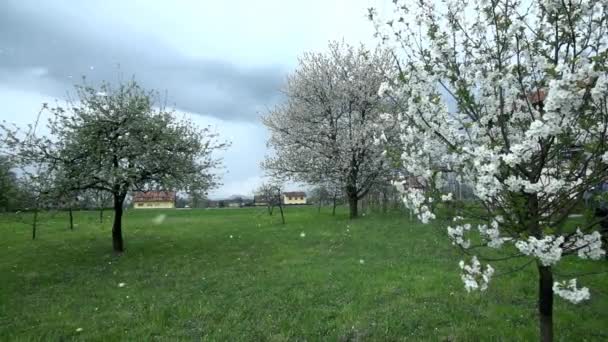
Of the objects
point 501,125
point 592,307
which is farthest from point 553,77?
point 592,307

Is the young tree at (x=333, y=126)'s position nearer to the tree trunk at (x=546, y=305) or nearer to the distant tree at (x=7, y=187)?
the distant tree at (x=7, y=187)

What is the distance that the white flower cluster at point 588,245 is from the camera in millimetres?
3848

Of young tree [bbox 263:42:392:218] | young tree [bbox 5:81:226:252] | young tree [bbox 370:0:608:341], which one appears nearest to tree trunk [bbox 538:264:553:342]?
young tree [bbox 370:0:608:341]

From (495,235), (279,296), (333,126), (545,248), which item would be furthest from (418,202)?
(333,126)

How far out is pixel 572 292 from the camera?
3969 millimetres

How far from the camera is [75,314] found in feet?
→ 27.7

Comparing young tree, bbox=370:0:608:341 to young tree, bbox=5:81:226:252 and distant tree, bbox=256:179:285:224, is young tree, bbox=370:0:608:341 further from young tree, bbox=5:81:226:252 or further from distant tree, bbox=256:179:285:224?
distant tree, bbox=256:179:285:224

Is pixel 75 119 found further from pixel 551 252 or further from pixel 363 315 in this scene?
pixel 551 252

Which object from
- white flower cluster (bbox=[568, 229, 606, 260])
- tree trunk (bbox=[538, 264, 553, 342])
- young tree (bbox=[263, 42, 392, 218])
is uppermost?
young tree (bbox=[263, 42, 392, 218])

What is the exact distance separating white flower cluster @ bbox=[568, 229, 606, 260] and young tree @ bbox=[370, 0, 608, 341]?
0.03 ft

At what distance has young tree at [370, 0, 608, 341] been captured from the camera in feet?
12.4

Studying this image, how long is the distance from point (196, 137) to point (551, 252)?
14.7m

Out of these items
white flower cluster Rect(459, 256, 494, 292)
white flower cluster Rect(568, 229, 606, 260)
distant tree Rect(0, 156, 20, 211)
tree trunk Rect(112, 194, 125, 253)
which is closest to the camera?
white flower cluster Rect(568, 229, 606, 260)

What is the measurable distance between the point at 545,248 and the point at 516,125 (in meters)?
1.70
